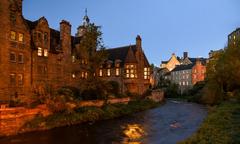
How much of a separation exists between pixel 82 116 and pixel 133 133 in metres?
9.67

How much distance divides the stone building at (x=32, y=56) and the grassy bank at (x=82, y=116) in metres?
5.48

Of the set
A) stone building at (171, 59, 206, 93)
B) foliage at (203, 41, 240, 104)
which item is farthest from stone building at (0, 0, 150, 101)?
stone building at (171, 59, 206, 93)

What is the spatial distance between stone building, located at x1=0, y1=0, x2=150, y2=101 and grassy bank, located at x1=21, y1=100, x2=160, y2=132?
18.0 feet

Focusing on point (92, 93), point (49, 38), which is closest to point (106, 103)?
point (92, 93)

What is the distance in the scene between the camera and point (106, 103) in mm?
43781

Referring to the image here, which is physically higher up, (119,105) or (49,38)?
(49,38)

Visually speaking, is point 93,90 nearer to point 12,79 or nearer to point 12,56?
point 12,79

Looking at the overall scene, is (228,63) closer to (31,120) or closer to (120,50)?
(120,50)

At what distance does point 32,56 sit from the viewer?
1500 inches

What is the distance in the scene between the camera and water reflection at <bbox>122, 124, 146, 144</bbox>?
24.1m

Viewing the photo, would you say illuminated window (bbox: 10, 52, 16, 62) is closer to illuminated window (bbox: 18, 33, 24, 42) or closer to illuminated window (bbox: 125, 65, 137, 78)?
illuminated window (bbox: 18, 33, 24, 42)

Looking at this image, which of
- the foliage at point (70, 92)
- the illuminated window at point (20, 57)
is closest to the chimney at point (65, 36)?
the foliage at point (70, 92)

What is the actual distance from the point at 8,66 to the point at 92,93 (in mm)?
14564

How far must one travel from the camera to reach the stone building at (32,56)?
33312mm
